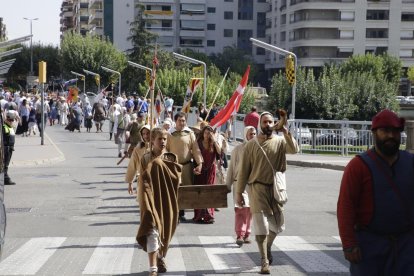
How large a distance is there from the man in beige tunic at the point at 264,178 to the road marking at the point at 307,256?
22.1 inches

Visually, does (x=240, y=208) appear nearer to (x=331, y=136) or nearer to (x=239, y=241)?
(x=239, y=241)

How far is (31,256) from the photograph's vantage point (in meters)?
10.1

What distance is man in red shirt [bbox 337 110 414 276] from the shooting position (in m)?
5.73

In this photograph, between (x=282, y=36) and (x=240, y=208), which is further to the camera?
(x=282, y=36)

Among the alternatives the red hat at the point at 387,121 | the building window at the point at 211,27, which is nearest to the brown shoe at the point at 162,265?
the red hat at the point at 387,121

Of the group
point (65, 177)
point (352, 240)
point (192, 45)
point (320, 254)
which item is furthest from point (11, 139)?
point (192, 45)

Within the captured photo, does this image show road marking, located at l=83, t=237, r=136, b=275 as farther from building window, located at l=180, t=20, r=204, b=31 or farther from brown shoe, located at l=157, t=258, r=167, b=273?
building window, located at l=180, t=20, r=204, b=31

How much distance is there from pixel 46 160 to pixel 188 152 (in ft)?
43.0

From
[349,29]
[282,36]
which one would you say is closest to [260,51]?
[282,36]

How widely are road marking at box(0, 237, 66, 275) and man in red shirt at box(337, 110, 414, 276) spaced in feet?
14.7

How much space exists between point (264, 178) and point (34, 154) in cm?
1863

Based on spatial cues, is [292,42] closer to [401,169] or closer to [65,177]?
[65,177]

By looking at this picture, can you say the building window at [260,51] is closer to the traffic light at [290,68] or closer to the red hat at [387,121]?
the traffic light at [290,68]

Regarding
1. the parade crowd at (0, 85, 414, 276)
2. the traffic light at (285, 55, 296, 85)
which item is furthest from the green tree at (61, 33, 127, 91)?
the parade crowd at (0, 85, 414, 276)
